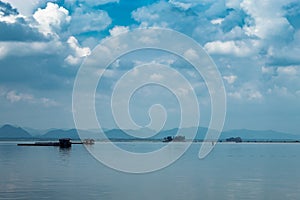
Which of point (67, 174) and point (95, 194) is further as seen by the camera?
point (67, 174)

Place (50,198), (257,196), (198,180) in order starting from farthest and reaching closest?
1. (198,180)
2. (257,196)
3. (50,198)

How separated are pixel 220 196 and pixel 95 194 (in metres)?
11.9

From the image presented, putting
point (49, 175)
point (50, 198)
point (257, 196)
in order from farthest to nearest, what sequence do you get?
point (49, 175) → point (257, 196) → point (50, 198)

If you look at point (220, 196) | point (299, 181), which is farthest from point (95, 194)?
point (299, 181)

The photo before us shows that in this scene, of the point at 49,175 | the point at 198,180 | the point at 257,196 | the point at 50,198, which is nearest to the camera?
the point at 50,198

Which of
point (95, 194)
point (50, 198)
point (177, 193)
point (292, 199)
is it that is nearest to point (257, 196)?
point (292, 199)

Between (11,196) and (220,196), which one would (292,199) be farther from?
(11,196)

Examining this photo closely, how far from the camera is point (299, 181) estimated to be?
56.0 m

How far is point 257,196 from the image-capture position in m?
42.7

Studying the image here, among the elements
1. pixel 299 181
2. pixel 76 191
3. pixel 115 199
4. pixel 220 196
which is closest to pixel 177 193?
pixel 220 196

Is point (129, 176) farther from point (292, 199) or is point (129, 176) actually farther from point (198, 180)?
point (292, 199)

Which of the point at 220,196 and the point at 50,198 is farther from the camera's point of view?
the point at 220,196

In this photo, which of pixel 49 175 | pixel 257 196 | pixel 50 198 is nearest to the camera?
pixel 50 198

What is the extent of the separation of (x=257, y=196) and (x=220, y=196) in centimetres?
351
